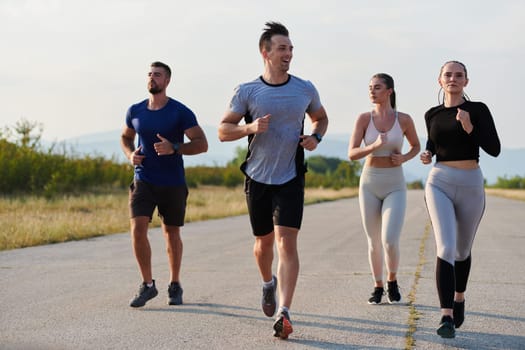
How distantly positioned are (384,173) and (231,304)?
1879 millimetres

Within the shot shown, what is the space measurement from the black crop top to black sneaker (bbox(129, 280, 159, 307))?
113 inches

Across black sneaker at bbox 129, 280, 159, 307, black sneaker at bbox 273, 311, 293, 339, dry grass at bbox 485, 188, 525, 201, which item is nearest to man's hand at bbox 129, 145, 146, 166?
black sneaker at bbox 129, 280, 159, 307

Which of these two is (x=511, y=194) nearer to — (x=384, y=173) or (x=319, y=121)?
(x=384, y=173)

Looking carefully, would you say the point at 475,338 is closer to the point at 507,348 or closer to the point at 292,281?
the point at 507,348

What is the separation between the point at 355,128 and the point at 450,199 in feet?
5.26

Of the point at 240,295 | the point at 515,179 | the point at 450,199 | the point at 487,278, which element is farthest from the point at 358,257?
the point at 515,179

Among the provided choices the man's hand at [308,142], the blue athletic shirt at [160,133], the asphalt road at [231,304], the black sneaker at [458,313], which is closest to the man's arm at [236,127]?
the man's hand at [308,142]

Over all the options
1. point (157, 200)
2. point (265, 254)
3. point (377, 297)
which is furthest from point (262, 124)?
point (377, 297)

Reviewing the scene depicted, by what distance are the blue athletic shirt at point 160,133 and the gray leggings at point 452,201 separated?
7.87ft

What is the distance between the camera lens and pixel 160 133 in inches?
→ 291

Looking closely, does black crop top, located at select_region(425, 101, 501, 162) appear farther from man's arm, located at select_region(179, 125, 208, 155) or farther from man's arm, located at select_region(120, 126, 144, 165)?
man's arm, located at select_region(120, 126, 144, 165)

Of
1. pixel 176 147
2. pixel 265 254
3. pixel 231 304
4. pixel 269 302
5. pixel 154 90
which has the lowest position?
pixel 231 304

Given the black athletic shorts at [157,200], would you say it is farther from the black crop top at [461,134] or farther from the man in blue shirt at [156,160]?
the black crop top at [461,134]

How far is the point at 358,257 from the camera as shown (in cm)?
1216
